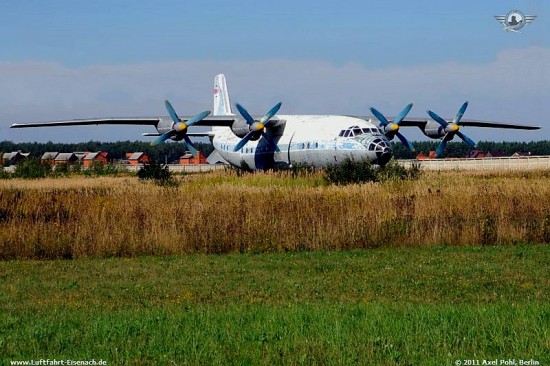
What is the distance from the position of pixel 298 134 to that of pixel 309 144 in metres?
1.74

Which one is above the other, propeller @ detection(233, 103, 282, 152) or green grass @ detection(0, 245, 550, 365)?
propeller @ detection(233, 103, 282, 152)

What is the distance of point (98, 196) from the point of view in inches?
857

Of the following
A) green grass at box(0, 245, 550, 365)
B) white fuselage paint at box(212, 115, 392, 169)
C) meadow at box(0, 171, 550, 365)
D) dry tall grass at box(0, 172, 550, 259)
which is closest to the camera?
green grass at box(0, 245, 550, 365)

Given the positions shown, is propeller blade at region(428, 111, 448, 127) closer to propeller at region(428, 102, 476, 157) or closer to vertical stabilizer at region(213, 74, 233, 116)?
propeller at region(428, 102, 476, 157)

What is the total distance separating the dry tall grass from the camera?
18.1 meters

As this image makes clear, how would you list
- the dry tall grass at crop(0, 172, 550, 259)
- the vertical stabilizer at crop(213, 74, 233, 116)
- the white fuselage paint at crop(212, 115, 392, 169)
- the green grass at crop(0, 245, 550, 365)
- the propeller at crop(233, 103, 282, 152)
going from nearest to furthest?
the green grass at crop(0, 245, 550, 365) < the dry tall grass at crop(0, 172, 550, 259) < the white fuselage paint at crop(212, 115, 392, 169) < the propeller at crop(233, 103, 282, 152) < the vertical stabilizer at crop(213, 74, 233, 116)

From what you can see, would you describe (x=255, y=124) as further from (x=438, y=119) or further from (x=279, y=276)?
(x=279, y=276)

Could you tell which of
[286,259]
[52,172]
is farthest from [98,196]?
[52,172]

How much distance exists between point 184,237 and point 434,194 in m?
7.03

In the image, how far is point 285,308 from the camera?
11.1 meters

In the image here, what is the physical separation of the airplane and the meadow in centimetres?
1267

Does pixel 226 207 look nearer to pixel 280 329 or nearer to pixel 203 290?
pixel 203 290

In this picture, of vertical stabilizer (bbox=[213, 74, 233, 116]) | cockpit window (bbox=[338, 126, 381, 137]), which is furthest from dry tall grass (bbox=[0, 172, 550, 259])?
vertical stabilizer (bbox=[213, 74, 233, 116])

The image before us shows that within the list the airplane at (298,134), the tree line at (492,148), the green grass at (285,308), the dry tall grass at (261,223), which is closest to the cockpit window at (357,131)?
the airplane at (298,134)
